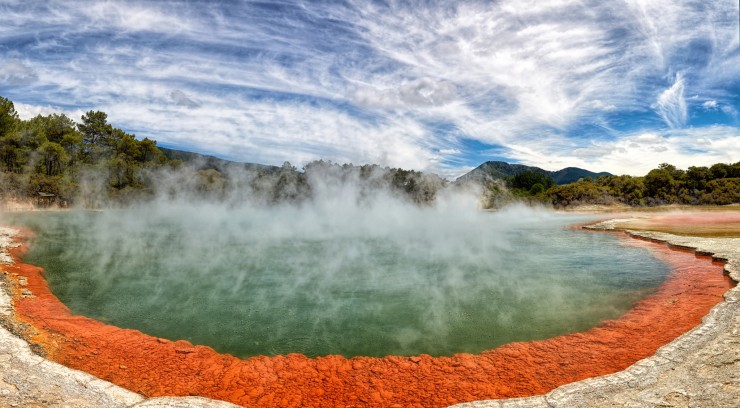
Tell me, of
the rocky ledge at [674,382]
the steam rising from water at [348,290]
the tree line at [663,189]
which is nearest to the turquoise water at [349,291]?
the steam rising from water at [348,290]

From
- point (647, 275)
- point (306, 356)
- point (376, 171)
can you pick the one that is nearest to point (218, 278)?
point (306, 356)

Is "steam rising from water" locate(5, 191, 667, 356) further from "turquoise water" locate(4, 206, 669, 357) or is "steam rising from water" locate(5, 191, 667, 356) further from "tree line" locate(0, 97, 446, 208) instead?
"tree line" locate(0, 97, 446, 208)

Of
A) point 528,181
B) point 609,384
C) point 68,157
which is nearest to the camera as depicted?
point 609,384

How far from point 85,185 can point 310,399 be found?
50.9m

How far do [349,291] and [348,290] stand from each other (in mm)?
99

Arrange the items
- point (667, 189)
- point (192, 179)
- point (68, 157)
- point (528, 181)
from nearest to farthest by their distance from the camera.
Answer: point (68, 157), point (667, 189), point (192, 179), point (528, 181)

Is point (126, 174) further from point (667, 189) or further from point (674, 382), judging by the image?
point (667, 189)

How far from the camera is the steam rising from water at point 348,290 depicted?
24.4 feet

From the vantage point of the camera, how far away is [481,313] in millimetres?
8438

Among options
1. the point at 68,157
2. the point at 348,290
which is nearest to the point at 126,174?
the point at 68,157

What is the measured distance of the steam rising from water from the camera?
745 cm

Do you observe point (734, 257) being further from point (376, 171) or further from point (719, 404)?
point (376, 171)

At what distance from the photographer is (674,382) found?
4.70 metres

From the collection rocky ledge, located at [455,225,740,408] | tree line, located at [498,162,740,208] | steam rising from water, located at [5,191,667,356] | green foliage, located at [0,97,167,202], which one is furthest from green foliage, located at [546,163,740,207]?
green foliage, located at [0,97,167,202]
